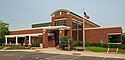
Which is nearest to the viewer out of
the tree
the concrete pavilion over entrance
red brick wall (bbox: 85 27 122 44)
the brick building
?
red brick wall (bbox: 85 27 122 44)

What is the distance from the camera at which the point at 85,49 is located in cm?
3409

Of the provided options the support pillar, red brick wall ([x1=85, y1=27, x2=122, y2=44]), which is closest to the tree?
the support pillar

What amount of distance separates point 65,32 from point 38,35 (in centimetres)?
598

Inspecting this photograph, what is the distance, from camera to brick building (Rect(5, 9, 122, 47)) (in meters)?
41.8

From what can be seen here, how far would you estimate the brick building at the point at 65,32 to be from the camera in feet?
137

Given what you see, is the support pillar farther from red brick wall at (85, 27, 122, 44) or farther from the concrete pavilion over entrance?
red brick wall at (85, 27, 122, 44)

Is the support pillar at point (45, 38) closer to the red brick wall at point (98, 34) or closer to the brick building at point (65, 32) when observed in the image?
the brick building at point (65, 32)

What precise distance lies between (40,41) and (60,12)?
7730 millimetres

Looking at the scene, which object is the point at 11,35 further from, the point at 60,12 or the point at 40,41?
the point at 60,12

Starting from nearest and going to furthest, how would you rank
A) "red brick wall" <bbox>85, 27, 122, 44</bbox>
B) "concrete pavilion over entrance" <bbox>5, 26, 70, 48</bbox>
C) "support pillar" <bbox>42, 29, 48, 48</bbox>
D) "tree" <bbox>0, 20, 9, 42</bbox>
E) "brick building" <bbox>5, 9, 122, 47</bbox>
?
"red brick wall" <bbox>85, 27, 122, 44</bbox>, "brick building" <bbox>5, 9, 122, 47</bbox>, "concrete pavilion over entrance" <bbox>5, 26, 70, 48</bbox>, "support pillar" <bbox>42, 29, 48, 48</bbox>, "tree" <bbox>0, 20, 9, 42</bbox>

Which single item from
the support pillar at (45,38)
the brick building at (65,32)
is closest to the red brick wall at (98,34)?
the brick building at (65,32)

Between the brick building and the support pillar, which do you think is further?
the support pillar

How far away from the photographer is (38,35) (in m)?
45.3

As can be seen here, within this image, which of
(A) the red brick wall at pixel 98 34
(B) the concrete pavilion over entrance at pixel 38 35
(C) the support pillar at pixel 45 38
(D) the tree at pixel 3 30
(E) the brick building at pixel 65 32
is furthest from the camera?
(D) the tree at pixel 3 30
